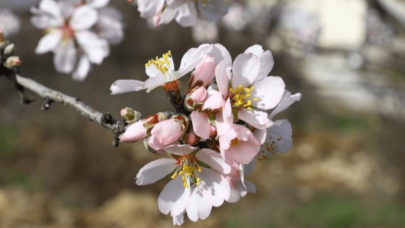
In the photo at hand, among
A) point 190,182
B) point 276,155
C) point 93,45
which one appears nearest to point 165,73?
point 190,182

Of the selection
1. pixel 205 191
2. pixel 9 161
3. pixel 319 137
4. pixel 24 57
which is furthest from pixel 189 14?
pixel 24 57

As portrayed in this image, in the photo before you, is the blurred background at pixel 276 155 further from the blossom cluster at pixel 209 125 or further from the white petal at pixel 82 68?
the blossom cluster at pixel 209 125

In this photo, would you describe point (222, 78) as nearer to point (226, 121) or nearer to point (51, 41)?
point (226, 121)

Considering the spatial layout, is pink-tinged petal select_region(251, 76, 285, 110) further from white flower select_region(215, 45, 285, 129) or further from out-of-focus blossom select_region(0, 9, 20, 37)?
out-of-focus blossom select_region(0, 9, 20, 37)

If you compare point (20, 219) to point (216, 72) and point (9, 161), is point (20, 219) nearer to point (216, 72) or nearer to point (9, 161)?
point (9, 161)

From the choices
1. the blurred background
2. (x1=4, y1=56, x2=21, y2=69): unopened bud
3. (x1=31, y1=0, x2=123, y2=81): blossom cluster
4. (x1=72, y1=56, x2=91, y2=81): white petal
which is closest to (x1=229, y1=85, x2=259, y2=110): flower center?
(x1=4, y1=56, x2=21, y2=69): unopened bud

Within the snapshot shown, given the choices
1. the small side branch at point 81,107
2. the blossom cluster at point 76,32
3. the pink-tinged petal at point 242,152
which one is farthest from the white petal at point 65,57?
the pink-tinged petal at point 242,152
